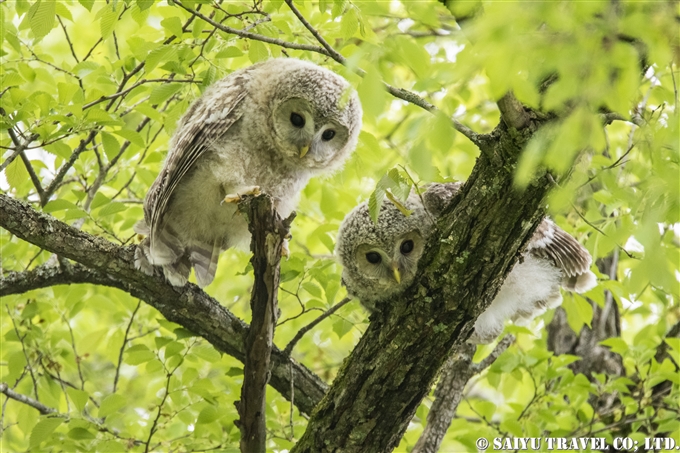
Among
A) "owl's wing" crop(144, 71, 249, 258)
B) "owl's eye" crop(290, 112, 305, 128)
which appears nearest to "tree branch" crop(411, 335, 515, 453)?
"owl's eye" crop(290, 112, 305, 128)

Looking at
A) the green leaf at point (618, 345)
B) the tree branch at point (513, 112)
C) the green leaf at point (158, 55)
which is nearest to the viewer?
the tree branch at point (513, 112)

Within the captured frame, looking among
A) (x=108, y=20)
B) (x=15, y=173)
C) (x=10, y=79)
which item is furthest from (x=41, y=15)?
(x=15, y=173)

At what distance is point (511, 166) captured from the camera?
2322 millimetres

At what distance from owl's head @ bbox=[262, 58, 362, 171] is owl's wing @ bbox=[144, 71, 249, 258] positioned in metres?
0.21

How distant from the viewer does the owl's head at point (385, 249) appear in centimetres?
344

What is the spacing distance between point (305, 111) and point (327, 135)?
0.20 m

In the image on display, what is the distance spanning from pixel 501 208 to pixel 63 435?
8.12 feet

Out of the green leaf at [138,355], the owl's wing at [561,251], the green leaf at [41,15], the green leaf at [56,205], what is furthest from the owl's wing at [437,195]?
the green leaf at [41,15]

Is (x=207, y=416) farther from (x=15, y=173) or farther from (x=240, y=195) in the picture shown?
(x=15, y=173)

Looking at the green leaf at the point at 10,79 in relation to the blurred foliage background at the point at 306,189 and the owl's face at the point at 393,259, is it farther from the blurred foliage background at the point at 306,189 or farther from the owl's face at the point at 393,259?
the owl's face at the point at 393,259

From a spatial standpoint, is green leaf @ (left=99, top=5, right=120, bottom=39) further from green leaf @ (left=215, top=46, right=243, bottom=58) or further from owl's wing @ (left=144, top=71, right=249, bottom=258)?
owl's wing @ (left=144, top=71, right=249, bottom=258)

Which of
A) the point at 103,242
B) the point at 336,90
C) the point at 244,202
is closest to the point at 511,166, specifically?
the point at 244,202

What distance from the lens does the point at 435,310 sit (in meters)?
2.62

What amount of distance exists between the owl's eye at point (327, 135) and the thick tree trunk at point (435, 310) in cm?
129
